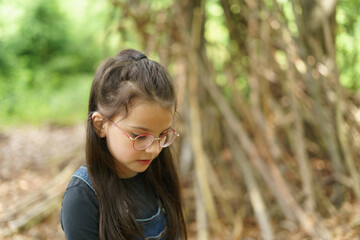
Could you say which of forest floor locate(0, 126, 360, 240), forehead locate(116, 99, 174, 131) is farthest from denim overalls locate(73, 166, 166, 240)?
forest floor locate(0, 126, 360, 240)

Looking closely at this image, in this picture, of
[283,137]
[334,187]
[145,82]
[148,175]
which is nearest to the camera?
[145,82]

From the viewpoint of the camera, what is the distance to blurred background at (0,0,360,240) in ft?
7.47

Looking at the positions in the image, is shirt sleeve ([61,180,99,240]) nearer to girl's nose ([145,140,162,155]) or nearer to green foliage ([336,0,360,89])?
girl's nose ([145,140,162,155])

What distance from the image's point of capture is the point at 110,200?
1052mm

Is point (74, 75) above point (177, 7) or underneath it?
above

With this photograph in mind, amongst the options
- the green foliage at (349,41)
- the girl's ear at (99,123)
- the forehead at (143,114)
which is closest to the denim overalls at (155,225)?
the girl's ear at (99,123)

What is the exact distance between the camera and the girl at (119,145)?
1.00 meters

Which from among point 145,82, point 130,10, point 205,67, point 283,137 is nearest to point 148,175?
point 145,82

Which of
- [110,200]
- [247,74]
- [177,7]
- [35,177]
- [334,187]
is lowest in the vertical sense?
[334,187]

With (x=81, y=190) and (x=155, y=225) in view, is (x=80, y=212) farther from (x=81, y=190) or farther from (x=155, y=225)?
(x=155, y=225)

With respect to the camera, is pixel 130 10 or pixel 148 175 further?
pixel 130 10

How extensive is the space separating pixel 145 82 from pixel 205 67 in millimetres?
1708

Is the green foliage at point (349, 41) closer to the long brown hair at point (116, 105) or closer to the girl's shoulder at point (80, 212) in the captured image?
the long brown hair at point (116, 105)

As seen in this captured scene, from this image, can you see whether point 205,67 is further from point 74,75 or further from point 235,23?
point 74,75
